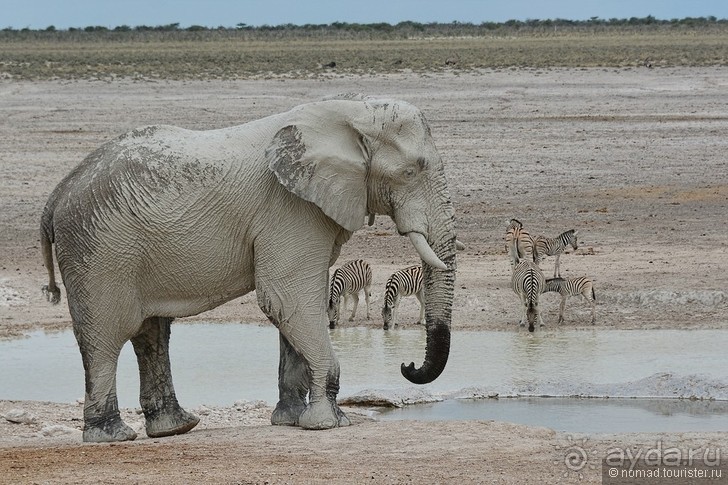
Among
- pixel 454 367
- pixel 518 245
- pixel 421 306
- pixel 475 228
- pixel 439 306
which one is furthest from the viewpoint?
pixel 475 228

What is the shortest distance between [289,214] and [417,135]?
2.78ft

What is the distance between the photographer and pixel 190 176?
8.39 m

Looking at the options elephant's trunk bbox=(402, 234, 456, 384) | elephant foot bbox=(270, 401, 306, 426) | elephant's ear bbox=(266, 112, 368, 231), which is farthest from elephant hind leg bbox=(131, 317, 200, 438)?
elephant's trunk bbox=(402, 234, 456, 384)

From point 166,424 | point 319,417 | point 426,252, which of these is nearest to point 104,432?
point 166,424

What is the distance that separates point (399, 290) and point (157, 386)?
5092 millimetres

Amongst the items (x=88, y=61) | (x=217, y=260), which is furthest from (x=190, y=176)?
(x=88, y=61)

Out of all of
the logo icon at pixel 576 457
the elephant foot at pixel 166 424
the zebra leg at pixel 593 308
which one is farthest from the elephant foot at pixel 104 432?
the zebra leg at pixel 593 308

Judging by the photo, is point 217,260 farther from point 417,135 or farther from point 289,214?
point 417,135

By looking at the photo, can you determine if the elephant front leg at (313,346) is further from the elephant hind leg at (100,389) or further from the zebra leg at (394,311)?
the zebra leg at (394,311)

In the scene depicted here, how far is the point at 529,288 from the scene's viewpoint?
13.5 metres

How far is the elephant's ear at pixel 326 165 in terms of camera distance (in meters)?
8.24

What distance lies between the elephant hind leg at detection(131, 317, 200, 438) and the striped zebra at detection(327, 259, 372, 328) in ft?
15.3

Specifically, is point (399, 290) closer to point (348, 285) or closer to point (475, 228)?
point (348, 285)

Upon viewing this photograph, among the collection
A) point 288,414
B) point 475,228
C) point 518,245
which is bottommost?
point 288,414
